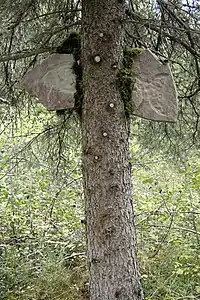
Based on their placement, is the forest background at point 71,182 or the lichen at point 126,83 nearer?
the lichen at point 126,83

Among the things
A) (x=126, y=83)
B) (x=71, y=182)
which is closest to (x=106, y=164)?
(x=126, y=83)

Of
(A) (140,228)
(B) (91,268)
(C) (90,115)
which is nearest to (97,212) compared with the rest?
(B) (91,268)

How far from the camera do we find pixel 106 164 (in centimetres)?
194

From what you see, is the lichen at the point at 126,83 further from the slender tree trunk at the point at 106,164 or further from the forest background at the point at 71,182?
the forest background at the point at 71,182

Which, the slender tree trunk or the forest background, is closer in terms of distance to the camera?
the slender tree trunk

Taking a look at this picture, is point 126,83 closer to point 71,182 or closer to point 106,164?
point 106,164

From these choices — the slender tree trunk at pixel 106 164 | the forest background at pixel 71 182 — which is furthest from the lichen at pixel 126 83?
the forest background at pixel 71 182

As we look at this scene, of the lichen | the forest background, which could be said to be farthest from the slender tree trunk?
the forest background

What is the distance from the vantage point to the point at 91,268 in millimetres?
2008

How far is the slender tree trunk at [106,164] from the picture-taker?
194cm

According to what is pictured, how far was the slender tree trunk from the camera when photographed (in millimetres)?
1943

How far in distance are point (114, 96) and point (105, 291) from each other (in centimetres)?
97

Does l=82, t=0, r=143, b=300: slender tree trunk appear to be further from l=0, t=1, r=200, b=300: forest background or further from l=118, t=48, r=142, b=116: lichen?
l=0, t=1, r=200, b=300: forest background

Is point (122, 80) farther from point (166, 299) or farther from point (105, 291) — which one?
point (166, 299)
